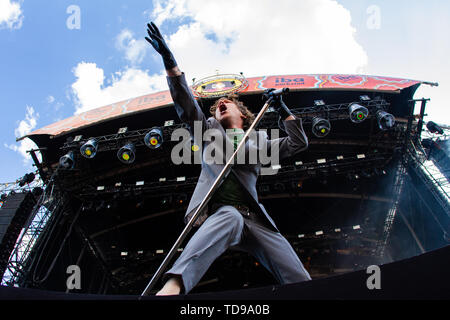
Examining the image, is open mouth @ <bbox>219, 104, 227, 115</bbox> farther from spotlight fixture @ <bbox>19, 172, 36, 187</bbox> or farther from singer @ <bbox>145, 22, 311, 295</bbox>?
spotlight fixture @ <bbox>19, 172, 36, 187</bbox>

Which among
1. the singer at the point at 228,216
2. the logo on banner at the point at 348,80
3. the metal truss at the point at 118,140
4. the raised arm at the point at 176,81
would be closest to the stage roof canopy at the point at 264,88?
the logo on banner at the point at 348,80

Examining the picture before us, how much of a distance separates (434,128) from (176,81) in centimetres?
925

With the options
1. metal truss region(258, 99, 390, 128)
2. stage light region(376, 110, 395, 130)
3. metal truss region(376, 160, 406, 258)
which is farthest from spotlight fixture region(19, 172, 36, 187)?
metal truss region(376, 160, 406, 258)

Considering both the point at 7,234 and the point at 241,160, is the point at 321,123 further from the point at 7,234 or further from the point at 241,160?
the point at 7,234

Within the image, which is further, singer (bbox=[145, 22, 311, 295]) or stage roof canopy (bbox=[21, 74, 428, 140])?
stage roof canopy (bbox=[21, 74, 428, 140])

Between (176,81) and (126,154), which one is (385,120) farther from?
(176,81)

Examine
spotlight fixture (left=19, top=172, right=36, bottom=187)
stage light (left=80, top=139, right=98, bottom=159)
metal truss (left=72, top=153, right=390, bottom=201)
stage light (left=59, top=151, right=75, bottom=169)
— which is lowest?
metal truss (left=72, top=153, right=390, bottom=201)

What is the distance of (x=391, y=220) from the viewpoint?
11.3 m

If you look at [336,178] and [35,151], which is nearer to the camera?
[35,151]

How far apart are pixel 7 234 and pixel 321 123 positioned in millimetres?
8718

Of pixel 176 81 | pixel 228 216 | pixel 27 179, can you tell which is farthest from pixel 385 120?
pixel 27 179

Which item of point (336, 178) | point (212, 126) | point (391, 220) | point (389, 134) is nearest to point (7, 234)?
point (212, 126)

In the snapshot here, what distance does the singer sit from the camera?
1460mm

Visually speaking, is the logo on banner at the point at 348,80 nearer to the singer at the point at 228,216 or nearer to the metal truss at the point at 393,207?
the metal truss at the point at 393,207
